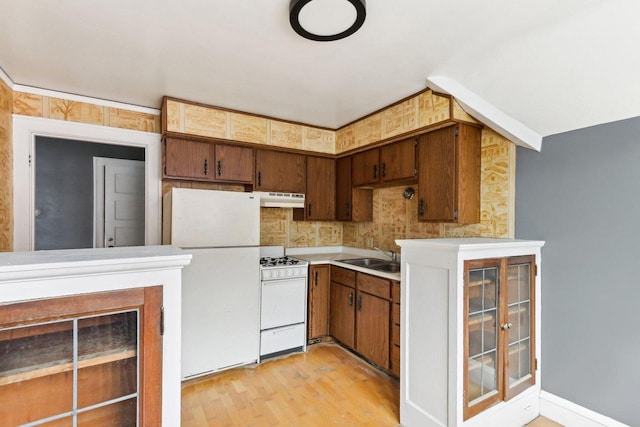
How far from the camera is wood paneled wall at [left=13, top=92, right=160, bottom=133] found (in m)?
2.49

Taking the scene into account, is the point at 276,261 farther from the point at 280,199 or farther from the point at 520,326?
the point at 520,326

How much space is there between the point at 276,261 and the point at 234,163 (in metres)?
1.11

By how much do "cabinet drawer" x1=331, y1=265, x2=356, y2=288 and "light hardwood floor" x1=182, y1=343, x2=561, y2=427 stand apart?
0.73 metres

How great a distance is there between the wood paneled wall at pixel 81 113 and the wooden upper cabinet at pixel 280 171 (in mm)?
1078

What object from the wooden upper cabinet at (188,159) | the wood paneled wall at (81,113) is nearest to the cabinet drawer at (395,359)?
the wooden upper cabinet at (188,159)

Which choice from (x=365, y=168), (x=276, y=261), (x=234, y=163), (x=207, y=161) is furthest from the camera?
(x=365, y=168)

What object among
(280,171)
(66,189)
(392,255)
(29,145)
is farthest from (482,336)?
(66,189)

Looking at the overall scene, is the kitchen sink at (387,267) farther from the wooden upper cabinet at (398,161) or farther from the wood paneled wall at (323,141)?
the wooden upper cabinet at (398,161)

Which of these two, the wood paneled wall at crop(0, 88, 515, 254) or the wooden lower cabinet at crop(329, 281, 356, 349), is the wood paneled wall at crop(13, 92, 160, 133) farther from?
the wooden lower cabinet at crop(329, 281, 356, 349)

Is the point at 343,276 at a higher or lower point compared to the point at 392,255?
lower

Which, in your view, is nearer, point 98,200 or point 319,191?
point 98,200

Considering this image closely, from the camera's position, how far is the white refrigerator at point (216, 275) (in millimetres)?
2537

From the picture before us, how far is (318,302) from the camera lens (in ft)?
10.7

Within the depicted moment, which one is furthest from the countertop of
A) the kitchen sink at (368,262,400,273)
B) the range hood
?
the range hood
